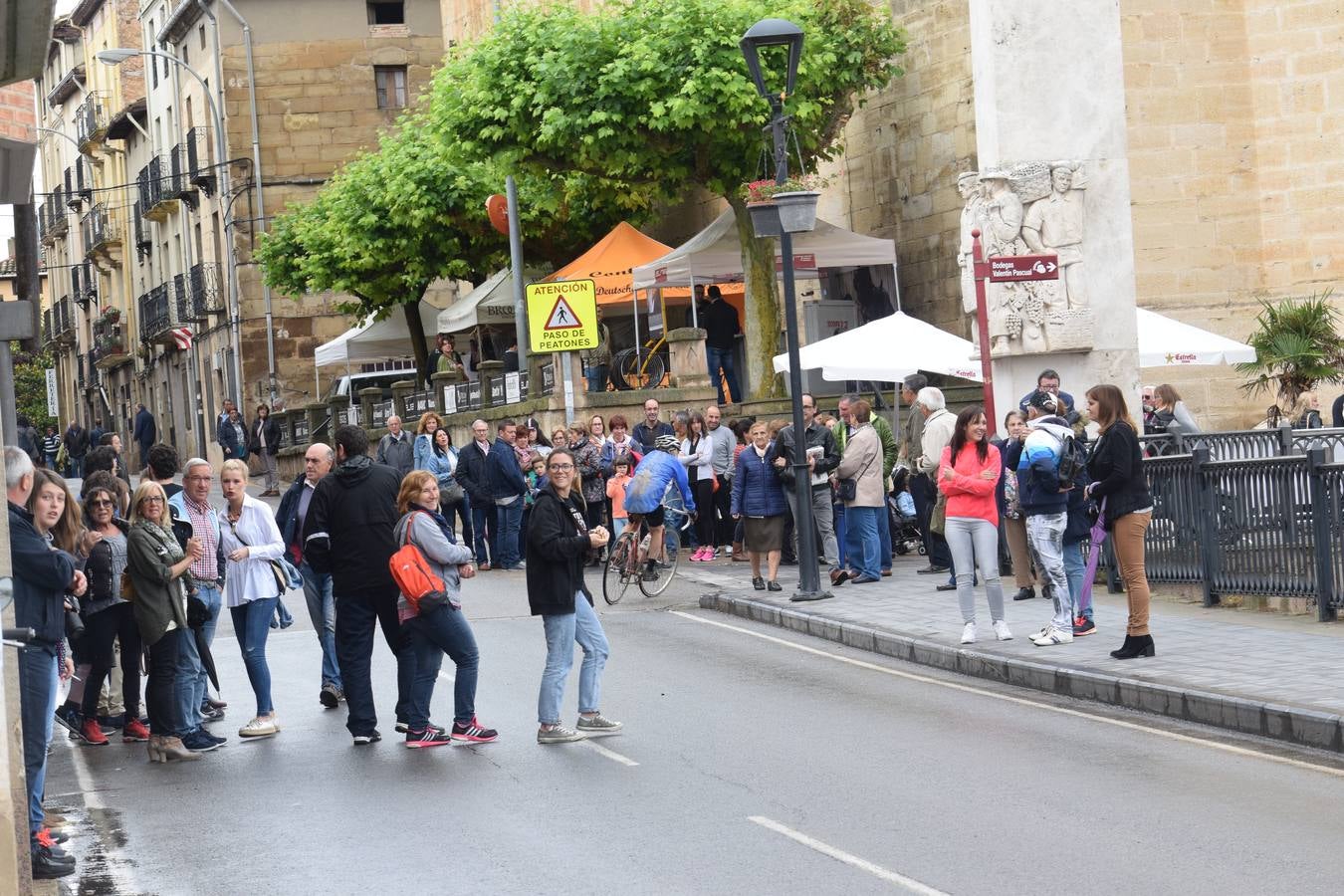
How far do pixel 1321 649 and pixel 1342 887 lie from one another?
5.77 meters

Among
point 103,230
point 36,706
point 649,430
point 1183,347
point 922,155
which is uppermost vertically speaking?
point 103,230

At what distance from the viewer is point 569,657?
442 inches

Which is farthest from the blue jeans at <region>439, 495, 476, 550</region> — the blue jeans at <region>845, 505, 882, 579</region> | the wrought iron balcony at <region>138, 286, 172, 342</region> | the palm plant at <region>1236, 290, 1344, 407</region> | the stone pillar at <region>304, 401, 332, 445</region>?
the wrought iron balcony at <region>138, 286, 172, 342</region>

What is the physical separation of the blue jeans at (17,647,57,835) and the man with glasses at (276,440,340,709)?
4276mm

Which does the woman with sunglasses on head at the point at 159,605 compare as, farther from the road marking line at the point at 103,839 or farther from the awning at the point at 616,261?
the awning at the point at 616,261

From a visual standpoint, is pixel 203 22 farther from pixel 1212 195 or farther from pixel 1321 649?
pixel 1321 649

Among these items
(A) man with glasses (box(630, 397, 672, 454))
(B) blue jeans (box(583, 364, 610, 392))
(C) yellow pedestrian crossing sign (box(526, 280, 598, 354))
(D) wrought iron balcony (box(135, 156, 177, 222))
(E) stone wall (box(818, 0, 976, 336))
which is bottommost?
(A) man with glasses (box(630, 397, 672, 454))

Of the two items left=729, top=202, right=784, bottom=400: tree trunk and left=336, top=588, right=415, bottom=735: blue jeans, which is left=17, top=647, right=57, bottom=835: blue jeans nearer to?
left=336, top=588, right=415, bottom=735: blue jeans

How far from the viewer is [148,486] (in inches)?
450

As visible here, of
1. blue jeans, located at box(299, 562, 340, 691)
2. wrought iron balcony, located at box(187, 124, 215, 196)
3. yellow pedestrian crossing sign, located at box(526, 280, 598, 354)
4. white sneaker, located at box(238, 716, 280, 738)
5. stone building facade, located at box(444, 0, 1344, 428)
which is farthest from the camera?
wrought iron balcony, located at box(187, 124, 215, 196)

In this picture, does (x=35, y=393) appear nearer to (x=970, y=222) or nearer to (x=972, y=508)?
(x=970, y=222)

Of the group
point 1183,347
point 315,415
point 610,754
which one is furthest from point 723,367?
point 610,754

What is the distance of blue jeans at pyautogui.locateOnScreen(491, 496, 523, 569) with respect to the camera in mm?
22328

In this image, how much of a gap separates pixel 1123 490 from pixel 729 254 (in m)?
18.3
